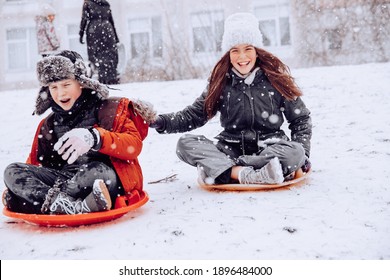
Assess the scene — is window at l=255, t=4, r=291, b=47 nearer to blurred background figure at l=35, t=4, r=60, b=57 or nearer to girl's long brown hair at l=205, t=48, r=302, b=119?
blurred background figure at l=35, t=4, r=60, b=57

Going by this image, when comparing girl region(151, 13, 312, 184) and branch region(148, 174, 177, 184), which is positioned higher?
girl region(151, 13, 312, 184)

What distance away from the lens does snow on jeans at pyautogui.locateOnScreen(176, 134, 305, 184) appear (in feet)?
7.83

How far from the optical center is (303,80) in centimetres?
629

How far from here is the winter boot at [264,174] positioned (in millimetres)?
2303

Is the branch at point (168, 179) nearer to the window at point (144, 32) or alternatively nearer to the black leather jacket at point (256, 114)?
the black leather jacket at point (256, 114)

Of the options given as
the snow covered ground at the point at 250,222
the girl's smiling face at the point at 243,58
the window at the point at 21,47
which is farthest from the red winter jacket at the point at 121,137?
the window at the point at 21,47

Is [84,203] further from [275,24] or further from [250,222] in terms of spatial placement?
[275,24]

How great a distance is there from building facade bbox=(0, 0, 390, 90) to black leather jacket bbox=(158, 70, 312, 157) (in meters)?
6.94

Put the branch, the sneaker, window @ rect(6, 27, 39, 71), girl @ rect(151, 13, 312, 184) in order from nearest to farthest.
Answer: the sneaker, girl @ rect(151, 13, 312, 184), the branch, window @ rect(6, 27, 39, 71)

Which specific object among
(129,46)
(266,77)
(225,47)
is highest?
(129,46)

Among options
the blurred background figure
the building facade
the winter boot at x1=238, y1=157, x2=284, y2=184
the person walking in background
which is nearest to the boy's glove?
the winter boot at x1=238, y1=157, x2=284, y2=184
